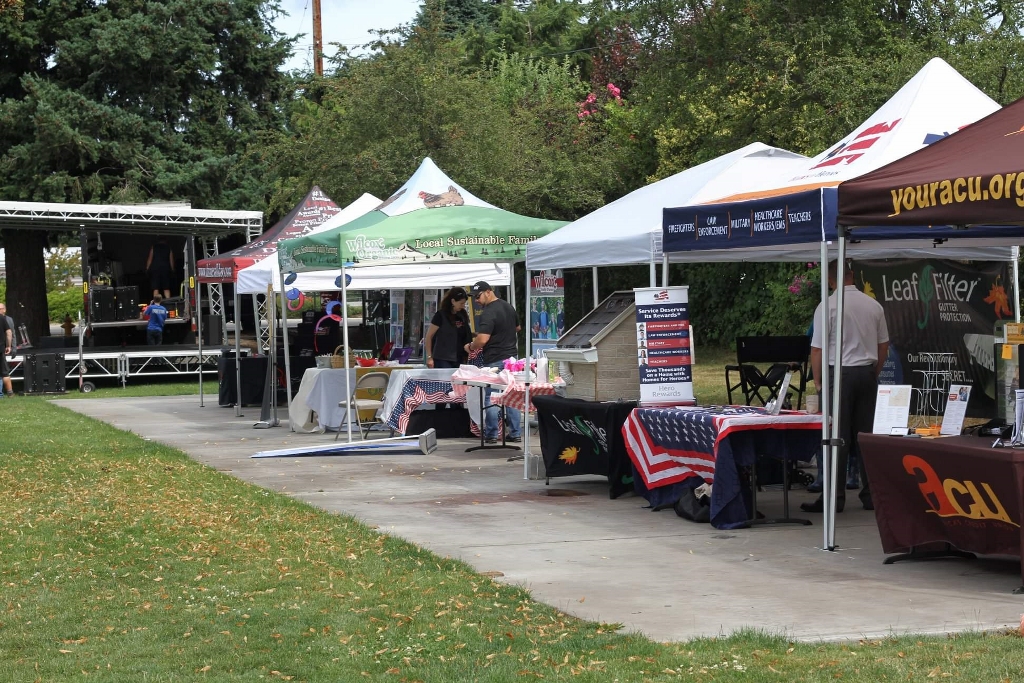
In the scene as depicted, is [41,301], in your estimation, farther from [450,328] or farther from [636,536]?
[636,536]

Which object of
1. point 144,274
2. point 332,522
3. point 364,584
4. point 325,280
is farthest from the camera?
point 144,274

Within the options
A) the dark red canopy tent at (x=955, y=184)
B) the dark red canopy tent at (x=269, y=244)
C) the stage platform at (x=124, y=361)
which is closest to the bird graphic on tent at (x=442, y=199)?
the dark red canopy tent at (x=269, y=244)

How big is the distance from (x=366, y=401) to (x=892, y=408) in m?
9.05

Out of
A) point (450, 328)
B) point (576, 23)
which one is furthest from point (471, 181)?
point (576, 23)

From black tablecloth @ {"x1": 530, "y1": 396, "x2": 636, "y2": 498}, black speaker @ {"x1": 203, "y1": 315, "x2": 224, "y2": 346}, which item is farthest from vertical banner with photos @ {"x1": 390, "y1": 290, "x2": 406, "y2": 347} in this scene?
black tablecloth @ {"x1": 530, "y1": 396, "x2": 636, "y2": 498}

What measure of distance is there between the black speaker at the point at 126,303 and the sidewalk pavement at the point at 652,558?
597 inches

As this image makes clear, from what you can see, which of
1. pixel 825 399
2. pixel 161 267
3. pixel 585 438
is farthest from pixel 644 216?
pixel 161 267

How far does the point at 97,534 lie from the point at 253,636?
3.25 m

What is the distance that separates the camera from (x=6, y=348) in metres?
23.9

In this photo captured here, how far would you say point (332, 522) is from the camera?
9195mm

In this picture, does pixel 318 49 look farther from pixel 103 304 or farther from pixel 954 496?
pixel 954 496

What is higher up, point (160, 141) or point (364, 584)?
point (160, 141)

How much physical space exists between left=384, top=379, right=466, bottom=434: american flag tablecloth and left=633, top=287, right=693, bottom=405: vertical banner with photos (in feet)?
18.0

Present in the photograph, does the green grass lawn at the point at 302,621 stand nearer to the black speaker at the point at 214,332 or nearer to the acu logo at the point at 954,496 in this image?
the acu logo at the point at 954,496
